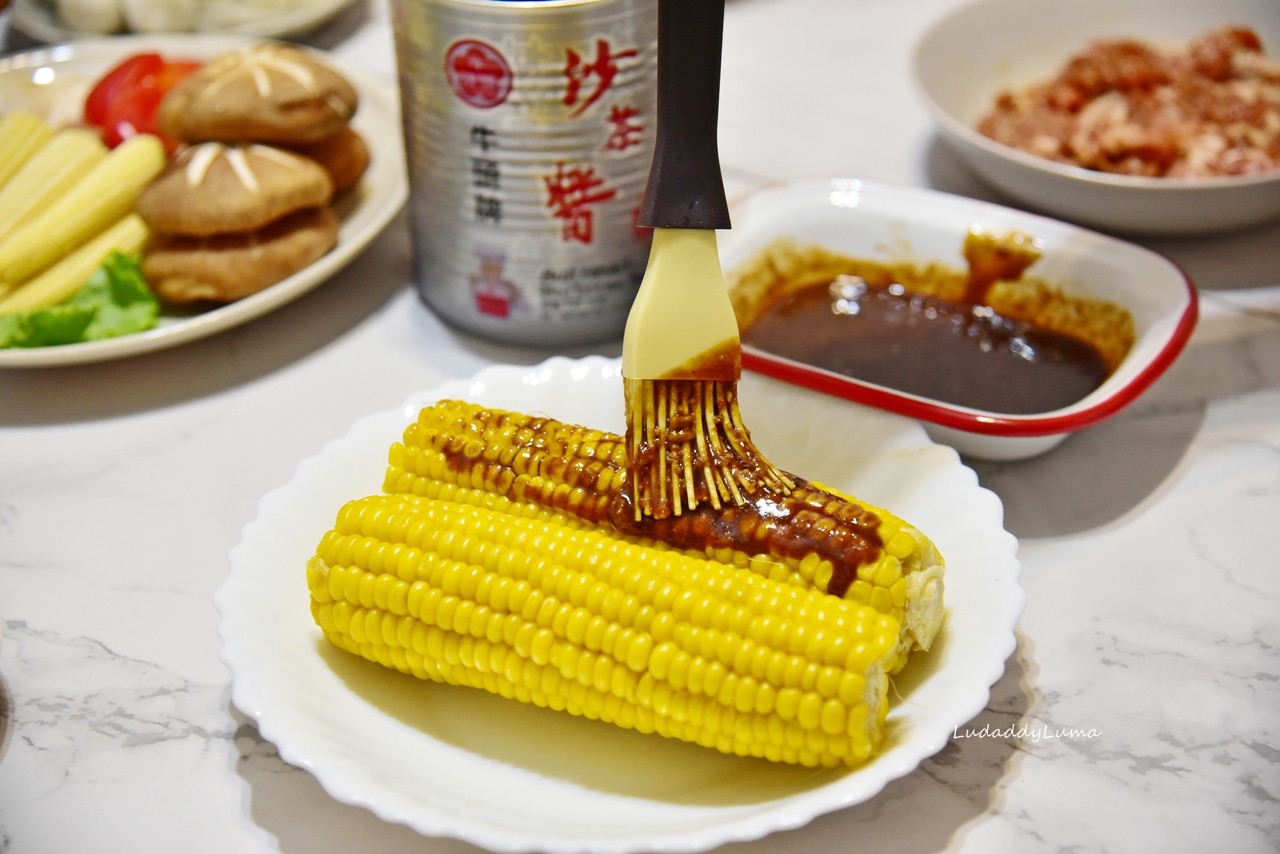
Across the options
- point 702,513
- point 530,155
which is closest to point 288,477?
point 530,155

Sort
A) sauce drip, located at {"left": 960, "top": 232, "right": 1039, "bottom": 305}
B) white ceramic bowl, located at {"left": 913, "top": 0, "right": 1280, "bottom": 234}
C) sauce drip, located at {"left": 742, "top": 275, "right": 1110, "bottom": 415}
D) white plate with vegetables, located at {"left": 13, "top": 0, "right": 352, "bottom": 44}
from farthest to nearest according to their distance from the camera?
1. white plate with vegetables, located at {"left": 13, "top": 0, "right": 352, "bottom": 44}
2. white ceramic bowl, located at {"left": 913, "top": 0, "right": 1280, "bottom": 234}
3. sauce drip, located at {"left": 960, "top": 232, "right": 1039, "bottom": 305}
4. sauce drip, located at {"left": 742, "top": 275, "right": 1110, "bottom": 415}

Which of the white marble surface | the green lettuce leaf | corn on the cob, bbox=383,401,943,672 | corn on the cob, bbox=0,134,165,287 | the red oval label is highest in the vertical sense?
the red oval label

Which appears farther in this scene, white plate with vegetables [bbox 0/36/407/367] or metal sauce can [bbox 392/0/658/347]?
white plate with vegetables [bbox 0/36/407/367]

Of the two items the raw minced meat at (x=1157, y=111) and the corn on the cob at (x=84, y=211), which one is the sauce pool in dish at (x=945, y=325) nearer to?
the raw minced meat at (x=1157, y=111)

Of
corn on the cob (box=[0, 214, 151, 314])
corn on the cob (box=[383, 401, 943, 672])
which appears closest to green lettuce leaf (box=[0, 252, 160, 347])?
corn on the cob (box=[0, 214, 151, 314])

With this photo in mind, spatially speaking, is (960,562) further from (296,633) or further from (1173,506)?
(296,633)

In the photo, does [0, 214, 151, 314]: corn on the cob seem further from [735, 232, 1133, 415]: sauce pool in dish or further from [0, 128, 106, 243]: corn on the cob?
[735, 232, 1133, 415]: sauce pool in dish

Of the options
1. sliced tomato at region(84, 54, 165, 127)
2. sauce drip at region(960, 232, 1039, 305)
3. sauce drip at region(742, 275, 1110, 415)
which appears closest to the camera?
sauce drip at region(742, 275, 1110, 415)

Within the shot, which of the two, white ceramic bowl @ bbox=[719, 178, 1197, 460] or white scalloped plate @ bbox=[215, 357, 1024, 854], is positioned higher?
white ceramic bowl @ bbox=[719, 178, 1197, 460]
